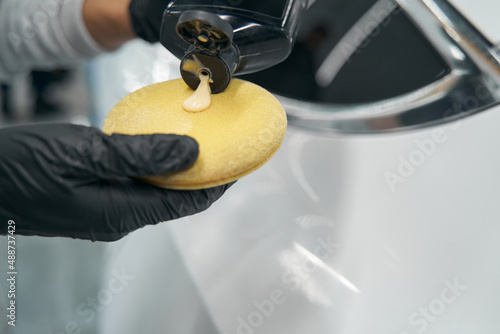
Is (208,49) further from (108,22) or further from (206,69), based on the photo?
(108,22)

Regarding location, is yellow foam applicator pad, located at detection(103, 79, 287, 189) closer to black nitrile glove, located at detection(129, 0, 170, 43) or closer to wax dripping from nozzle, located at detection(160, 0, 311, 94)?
wax dripping from nozzle, located at detection(160, 0, 311, 94)

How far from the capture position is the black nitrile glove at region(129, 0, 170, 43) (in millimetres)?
832

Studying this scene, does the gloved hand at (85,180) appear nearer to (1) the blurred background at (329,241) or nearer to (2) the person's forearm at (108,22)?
(1) the blurred background at (329,241)

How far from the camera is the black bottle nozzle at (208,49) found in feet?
1.59

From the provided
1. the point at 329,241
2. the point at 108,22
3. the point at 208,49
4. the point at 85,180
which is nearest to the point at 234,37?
the point at 208,49

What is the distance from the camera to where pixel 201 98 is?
56 cm

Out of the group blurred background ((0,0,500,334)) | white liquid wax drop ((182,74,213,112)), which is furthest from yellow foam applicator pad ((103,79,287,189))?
blurred background ((0,0,500,334))

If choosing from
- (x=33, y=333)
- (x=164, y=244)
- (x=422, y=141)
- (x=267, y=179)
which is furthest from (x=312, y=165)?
(x=33, y=333)

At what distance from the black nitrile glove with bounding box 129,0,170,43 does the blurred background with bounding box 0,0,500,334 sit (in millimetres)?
118

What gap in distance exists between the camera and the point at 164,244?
81 cm

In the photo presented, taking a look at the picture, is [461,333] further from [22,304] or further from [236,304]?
[22,304]

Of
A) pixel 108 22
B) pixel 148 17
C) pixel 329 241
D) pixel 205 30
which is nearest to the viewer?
pixel 205 30

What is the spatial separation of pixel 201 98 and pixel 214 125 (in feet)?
0.16

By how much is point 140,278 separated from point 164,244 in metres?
0.07
